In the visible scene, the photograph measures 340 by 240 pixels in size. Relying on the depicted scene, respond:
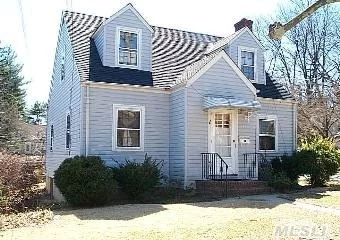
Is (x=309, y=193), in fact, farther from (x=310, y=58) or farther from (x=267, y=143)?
(x=310, y=58)

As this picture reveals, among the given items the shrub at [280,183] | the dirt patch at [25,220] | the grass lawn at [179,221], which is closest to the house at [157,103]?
the shrub at [280,183]

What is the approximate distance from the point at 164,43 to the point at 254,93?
5186 mm

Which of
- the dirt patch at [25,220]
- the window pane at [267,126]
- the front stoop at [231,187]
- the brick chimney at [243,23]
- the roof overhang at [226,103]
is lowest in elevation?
the dirt patch at [25,220]

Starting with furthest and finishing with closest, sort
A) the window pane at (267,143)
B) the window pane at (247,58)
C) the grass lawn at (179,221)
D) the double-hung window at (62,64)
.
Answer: the window pane at (247,58), the double-hung window at (62,64), the window pane at (267,143), the grass lawn at (179,221)

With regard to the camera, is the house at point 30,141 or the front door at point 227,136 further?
the house at point 30,141

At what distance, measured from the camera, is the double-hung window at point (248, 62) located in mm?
19344

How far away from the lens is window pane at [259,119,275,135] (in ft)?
61.7

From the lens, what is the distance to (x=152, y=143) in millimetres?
16641

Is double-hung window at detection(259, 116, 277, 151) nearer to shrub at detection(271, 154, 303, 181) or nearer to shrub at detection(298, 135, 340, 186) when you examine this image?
shrub at detection(271, 154, 303, 181)

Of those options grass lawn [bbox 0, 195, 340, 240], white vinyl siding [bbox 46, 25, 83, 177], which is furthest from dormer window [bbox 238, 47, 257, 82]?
grass lawn [bbox 0, 195, 340, 240]

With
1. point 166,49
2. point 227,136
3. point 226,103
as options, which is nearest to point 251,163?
point 227,136

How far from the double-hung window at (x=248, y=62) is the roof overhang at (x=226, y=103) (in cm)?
337

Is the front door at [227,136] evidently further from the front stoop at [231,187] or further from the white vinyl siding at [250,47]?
the white vinyl siding at [250,47]

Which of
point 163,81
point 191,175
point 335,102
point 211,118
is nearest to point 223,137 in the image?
point 211,118
